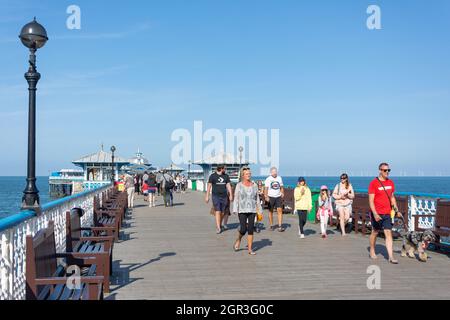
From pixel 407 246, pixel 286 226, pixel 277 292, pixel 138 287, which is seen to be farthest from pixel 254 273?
pixel 286 226

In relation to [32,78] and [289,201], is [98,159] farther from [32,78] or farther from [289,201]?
[32,78]

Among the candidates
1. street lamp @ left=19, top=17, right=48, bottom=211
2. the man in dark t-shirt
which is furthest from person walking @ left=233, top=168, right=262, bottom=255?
street lamp @ left=19, top=17, right=48, bottom=211

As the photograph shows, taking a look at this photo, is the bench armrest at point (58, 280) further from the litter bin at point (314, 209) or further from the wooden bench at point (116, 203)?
the litter bin at point (314, 209)

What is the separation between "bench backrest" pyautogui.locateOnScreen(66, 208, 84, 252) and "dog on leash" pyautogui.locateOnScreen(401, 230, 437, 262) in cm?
600

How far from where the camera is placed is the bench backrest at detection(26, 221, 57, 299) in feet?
17.3

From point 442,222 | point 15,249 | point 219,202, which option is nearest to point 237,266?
point 15,249

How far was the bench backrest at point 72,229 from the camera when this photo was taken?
781 centimetres

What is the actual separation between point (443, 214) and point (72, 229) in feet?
24.0

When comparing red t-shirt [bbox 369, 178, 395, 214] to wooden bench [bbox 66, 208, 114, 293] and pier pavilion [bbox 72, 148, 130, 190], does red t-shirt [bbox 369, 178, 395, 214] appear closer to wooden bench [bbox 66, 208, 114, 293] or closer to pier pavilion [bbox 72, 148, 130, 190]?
wooden bench [bbox 66, 208, 114, 293]

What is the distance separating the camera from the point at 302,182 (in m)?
14.0

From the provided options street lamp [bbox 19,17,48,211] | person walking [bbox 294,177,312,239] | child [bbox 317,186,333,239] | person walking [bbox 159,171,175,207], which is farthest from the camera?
person walking [bbox 159,171,175,207]

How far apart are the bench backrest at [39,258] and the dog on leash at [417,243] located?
6.56m

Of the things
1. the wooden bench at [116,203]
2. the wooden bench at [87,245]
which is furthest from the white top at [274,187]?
the wooden bench at [87,245]

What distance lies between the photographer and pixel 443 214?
1114 cm
